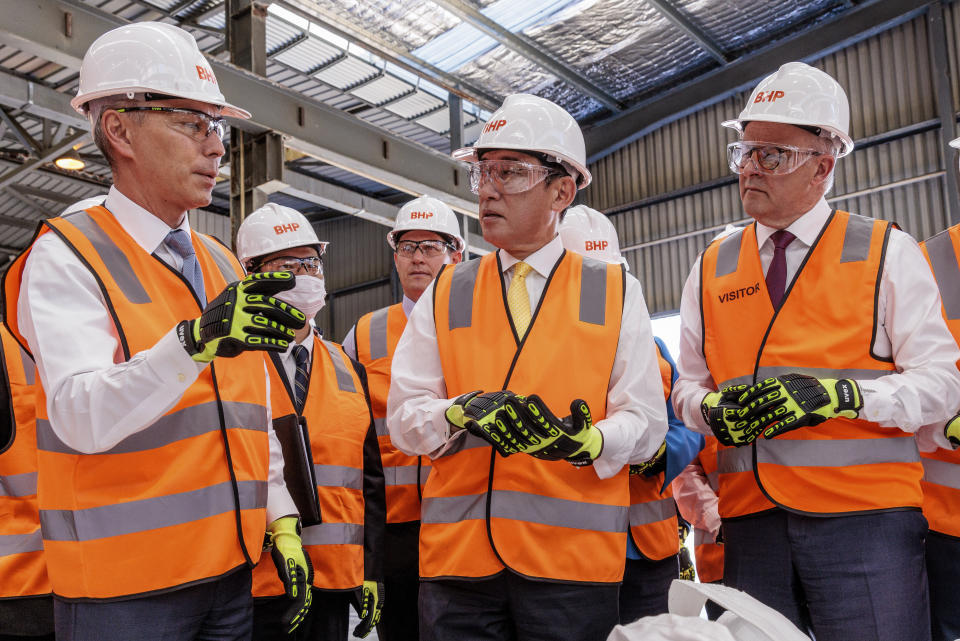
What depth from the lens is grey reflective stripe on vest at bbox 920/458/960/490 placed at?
10.2 feet

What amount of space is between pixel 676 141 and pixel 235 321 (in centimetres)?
1269

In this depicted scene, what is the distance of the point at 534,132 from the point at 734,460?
4.34 feet

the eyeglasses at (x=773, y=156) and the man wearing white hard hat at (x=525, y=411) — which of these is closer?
the man wearing white hard hat at (x=525, y=411)

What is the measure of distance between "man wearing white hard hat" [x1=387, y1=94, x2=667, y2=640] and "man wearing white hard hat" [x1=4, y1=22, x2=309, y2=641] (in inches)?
22.9

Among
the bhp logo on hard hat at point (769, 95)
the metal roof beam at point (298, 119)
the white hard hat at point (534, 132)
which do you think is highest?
the metal roof beam at point (298, 119)

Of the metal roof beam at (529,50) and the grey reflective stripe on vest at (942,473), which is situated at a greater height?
the metal roof beam at (529,50)

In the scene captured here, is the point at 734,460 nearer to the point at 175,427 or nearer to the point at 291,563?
the point at 291,563

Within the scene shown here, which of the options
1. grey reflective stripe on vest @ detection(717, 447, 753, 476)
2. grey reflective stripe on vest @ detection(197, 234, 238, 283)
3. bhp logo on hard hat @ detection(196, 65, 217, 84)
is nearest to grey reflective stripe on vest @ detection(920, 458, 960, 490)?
grey reflective stripe on vest @ detection(717, 447, 753, 476)

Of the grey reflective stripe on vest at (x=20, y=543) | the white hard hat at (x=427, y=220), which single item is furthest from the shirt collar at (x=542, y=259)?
the white hard hat at (x=427, y=220)

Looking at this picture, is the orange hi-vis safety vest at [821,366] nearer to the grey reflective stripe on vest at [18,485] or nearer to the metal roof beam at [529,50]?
the grey reflective stripe on vest at [18,485]

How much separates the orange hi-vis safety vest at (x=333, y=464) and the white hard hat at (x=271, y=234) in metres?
0.65

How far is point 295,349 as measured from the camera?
12.0ft

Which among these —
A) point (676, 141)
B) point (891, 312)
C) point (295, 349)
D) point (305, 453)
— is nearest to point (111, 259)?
point (305, 453)

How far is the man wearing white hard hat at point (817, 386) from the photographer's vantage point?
8.20ft
